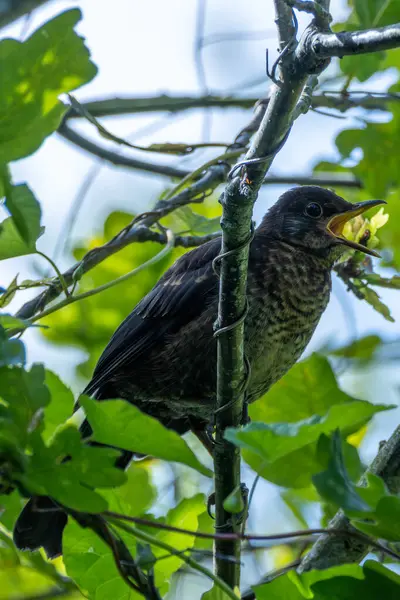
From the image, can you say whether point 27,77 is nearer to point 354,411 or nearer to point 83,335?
point 354,411

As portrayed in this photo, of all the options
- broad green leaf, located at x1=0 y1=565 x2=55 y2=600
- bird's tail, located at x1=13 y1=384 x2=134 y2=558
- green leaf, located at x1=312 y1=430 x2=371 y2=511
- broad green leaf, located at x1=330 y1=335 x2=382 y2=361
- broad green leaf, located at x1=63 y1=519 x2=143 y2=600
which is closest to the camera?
green leaf, located at x1=312 y1=430 x2=371 y2=511

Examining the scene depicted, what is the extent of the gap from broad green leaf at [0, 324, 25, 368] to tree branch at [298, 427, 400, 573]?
1.24m

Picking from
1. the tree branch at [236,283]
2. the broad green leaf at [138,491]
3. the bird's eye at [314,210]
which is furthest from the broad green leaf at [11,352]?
the bird's eye at [314,210]

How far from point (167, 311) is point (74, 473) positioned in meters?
1.87

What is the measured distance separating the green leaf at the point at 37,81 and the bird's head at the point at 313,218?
214cm

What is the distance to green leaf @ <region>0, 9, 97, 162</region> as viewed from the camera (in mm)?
1841

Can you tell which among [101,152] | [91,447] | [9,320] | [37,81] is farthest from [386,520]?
[101,152]

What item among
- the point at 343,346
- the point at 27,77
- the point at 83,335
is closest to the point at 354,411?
the point at 27,77

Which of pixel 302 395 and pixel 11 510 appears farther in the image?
pixel 302 395

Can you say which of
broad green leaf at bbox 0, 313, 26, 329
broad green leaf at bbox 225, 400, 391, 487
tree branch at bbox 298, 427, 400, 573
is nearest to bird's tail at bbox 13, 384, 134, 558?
tree branch at bbox 298, 427, 400, 573

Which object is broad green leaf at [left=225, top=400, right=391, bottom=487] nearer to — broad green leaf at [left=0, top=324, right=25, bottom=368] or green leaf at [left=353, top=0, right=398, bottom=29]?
broad green leaf at [left=0, top=324, right=25, bottom=368]

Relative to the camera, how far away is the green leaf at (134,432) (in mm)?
1802

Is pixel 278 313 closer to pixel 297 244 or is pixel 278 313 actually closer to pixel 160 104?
pixel 297 244

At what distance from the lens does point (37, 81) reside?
73.9 inches
